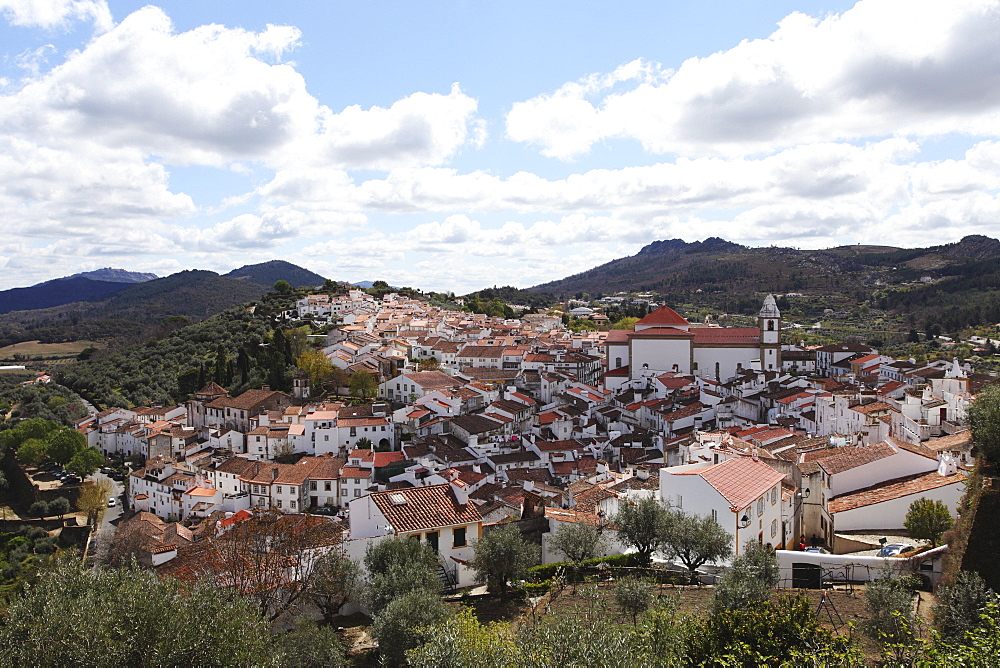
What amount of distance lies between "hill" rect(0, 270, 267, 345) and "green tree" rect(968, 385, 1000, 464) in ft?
276

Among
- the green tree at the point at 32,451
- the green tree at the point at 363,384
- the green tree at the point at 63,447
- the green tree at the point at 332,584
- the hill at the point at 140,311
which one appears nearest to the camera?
the green tree at the point at 332,584

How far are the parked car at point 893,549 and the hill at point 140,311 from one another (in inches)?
3301

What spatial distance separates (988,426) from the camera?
17.8 meters

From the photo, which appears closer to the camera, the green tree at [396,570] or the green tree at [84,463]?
the green tree at [396,570]

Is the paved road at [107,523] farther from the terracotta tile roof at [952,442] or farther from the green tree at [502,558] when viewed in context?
the terracotta tile roof at [952,442]

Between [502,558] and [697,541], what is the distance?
16.0 feet

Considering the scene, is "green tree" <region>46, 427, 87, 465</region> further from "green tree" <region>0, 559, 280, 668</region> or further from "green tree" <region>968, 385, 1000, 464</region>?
"green tree" <region>968, 385, 1000, 464</region>

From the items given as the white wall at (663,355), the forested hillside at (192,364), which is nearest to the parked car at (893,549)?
the white wall at (663,355)

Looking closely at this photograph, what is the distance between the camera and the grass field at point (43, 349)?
4097 inches

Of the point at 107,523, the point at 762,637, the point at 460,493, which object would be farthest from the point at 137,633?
the point at 107,523

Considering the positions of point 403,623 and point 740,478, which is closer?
point 403,623

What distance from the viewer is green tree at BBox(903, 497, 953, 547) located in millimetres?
16562

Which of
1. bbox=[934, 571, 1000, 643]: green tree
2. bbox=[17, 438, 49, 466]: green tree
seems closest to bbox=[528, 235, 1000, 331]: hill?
bbox=[934, 571, 1000, 643]: green tree

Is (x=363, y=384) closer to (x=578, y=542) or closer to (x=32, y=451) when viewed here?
(x=32, y=451)
